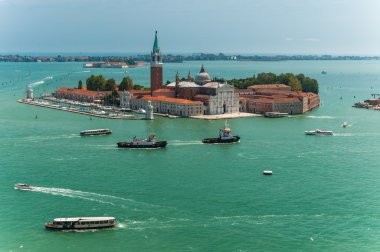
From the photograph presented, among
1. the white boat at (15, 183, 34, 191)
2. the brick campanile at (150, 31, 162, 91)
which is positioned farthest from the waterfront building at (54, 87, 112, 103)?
the white boat at (15, 183, 34, 191)

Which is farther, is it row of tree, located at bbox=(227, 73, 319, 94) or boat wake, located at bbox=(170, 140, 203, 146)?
row of tree, located at bbox=(227, 73, 319, 94)

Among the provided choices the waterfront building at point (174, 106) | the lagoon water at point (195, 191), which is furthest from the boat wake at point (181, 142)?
the waterfront building at point (174, 106)

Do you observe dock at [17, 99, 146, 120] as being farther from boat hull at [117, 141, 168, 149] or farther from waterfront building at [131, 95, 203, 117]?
boat hull at [117, 141, 168, 149]

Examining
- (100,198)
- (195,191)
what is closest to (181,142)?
(195,191)

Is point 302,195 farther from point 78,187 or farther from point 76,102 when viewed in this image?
point 76,102

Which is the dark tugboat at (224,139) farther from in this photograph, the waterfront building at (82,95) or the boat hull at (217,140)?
the waterfront building at (82,95)

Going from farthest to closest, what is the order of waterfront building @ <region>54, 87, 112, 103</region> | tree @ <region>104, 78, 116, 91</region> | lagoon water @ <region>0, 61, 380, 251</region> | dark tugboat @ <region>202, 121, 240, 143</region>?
tree @ <region>104, 78, 116, 91</region>
waterfront building @ <region>54, 87, 112, 103</region>
dark tugboat @ <region>202, 121, 240, 143</region>
lagoon water @ <region>0, 61, 380, 251</region>

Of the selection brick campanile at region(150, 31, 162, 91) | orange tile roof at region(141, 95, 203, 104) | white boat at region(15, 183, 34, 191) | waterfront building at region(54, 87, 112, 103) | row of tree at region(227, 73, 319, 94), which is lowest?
white boat at region(15, 183, 34, 191)

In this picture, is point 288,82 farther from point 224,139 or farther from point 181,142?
point 181,142
